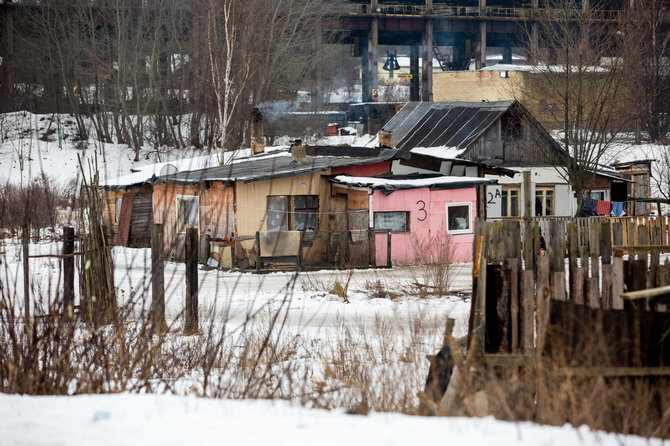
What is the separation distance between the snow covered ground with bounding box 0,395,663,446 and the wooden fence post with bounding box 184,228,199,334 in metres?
4.79

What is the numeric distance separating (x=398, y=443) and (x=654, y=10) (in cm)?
6241

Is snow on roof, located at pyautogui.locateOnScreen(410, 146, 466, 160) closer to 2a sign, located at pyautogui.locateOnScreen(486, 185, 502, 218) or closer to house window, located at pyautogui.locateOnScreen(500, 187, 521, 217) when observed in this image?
2a sign, located at pyautogui.locateOnScreen(486, 185, 502, 218)

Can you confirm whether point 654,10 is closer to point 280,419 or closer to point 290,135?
point 290,135

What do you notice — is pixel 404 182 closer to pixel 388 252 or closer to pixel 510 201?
pixel 388 252

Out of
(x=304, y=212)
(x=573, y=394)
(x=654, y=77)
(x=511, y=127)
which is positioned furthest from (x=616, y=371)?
(x=654, y=77)

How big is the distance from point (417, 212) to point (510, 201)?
1360 centimetres

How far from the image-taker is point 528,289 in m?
6.41

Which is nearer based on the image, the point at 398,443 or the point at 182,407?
the point at 398,443

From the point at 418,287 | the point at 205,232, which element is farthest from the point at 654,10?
the point at 418,287

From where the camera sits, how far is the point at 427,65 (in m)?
65.7

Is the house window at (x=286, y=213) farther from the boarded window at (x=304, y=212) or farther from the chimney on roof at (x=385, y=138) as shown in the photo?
the chimney on roof at (x=385, y=138)

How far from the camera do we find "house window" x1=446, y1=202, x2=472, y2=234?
24484mm

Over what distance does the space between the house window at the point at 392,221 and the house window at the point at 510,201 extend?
44.1ft

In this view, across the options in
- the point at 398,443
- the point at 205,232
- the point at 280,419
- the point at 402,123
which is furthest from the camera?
the point at 402,123
